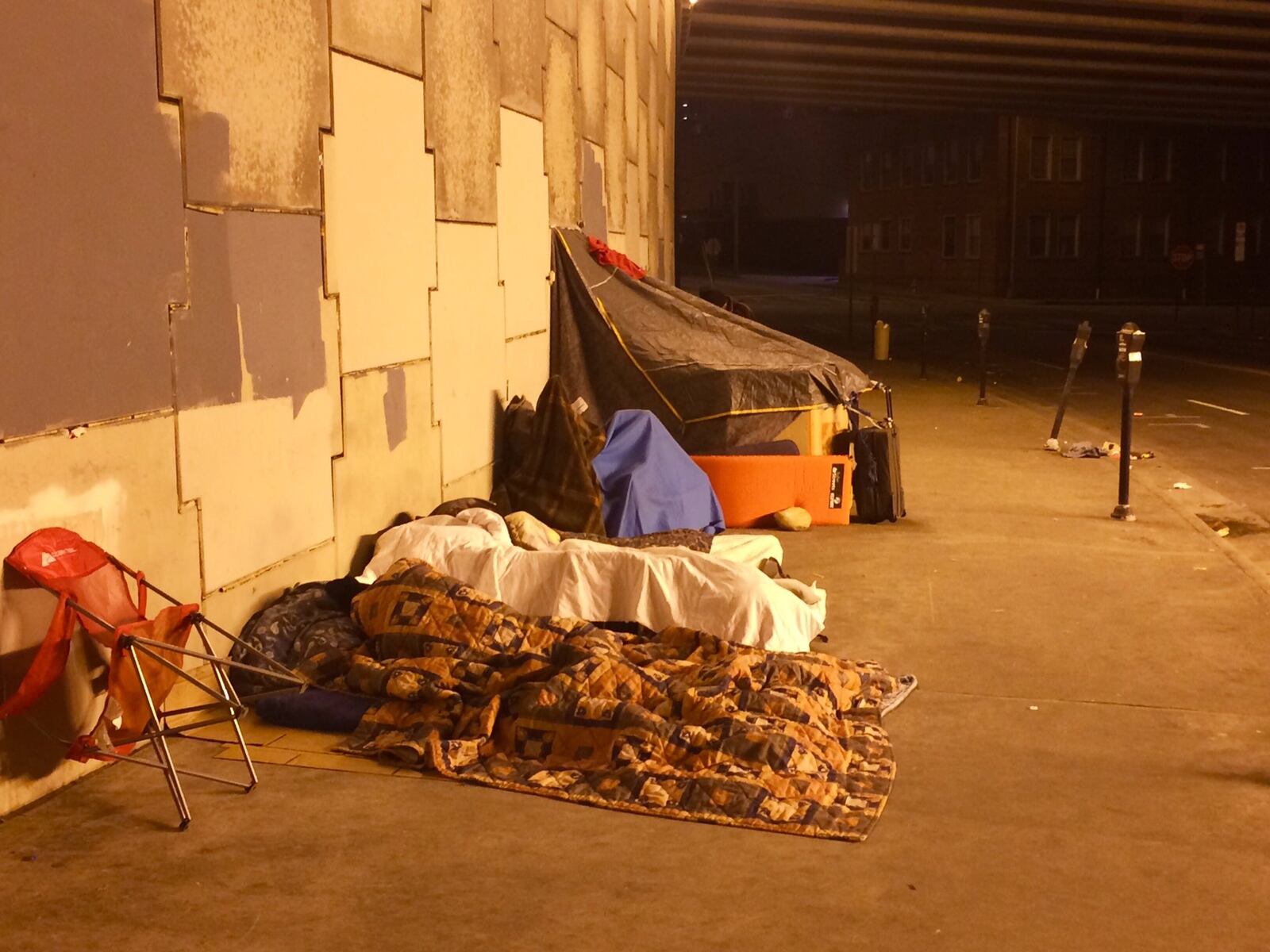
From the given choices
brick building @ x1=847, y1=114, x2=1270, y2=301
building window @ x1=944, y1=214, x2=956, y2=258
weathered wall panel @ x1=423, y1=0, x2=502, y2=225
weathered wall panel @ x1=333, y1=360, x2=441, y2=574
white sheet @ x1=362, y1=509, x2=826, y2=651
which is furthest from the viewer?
building window @ x1=944, y1=214, x2=956, y2=258

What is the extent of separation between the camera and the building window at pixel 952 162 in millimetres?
51188

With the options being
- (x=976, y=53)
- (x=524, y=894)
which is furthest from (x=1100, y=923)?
(x=976, y=53)

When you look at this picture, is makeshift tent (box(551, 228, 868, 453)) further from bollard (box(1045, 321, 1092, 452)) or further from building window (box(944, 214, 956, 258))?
building window (box(944, 214, 956, 258))

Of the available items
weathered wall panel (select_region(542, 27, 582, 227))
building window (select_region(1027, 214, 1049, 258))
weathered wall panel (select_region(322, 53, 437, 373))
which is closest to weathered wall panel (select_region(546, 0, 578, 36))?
weathered wall panel (select_region(542, 27, 582, 227))

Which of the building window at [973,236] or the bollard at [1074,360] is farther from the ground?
the building window at [973,236]

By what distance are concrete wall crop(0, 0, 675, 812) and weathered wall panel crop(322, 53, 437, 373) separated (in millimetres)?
16

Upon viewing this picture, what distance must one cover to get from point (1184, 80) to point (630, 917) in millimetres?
31361

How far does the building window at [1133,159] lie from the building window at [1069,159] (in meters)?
1.65

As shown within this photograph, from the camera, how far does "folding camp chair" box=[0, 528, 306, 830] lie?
4.19 m

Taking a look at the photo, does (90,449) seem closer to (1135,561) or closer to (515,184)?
(515,184)

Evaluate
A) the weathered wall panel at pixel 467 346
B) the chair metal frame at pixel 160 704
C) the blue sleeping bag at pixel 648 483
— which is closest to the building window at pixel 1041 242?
the blue sleeping bag at pixel 648 483

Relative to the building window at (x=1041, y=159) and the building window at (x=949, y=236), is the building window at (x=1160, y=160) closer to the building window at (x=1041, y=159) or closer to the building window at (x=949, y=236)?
the building window at (x=1041, y=159)

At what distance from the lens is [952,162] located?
5191 cm

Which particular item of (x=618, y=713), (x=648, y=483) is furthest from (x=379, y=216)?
(x=618, y=713)
